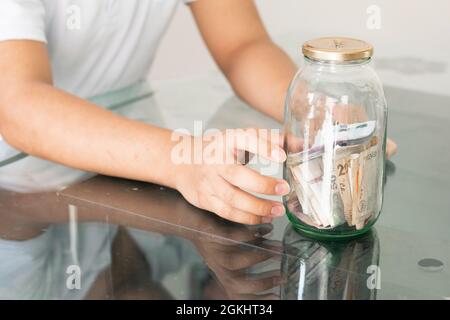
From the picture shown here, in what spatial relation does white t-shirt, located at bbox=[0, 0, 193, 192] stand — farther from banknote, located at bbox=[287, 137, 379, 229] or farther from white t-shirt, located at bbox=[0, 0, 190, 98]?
banknote, located at bbox=[287, 137, 379, 229]

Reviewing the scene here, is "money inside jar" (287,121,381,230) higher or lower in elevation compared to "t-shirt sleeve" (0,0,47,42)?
lower

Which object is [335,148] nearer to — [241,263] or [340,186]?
[340,186]

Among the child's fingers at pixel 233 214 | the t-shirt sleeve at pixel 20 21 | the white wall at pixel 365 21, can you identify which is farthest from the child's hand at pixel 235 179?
the white wall at pixel 365 21

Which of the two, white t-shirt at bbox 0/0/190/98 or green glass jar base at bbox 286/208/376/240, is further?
white t-shirt at bbox 0/0/190/98

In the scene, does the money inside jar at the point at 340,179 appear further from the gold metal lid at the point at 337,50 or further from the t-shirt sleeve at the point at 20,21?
the t-shirt sleeve at the point at 20,21

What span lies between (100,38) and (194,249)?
0.64 metres

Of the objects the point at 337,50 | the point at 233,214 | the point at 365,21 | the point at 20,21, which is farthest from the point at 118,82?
the point at 365,21

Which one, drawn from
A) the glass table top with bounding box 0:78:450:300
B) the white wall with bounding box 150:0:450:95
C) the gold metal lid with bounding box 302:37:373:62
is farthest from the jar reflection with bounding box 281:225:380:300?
the white wall with bounding box 150:0:450:95

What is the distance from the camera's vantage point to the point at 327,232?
0.87 m

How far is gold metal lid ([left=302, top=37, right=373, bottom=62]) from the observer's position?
816 millimetres

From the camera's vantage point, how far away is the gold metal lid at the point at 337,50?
82 cm

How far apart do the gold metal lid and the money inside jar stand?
0.25ft
